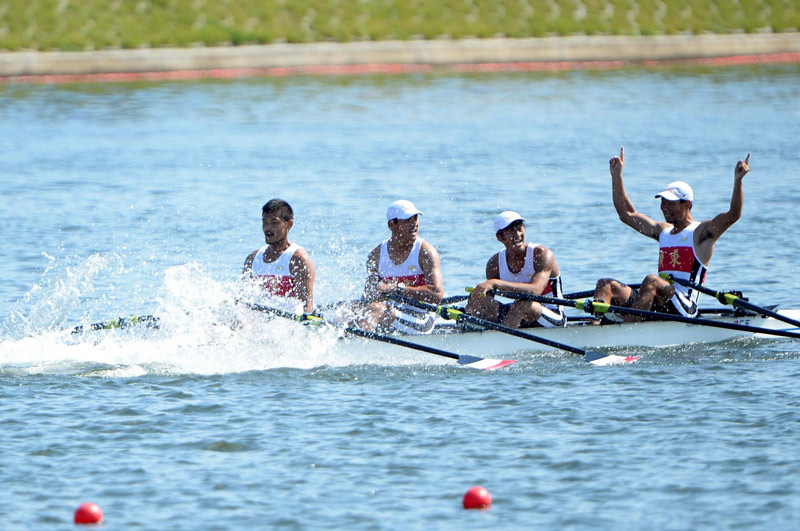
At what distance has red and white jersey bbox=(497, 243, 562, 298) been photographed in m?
11.5

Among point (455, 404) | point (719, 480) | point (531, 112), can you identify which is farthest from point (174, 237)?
point (531, 112)

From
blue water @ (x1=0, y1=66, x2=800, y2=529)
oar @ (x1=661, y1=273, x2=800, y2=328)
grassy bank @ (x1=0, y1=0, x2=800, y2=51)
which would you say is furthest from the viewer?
grassy bank @ (x1=0, y1=0, x2=800, y2=51)

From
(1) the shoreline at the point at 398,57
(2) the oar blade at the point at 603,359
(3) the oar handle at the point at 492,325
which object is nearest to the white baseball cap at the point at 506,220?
(3) the oar handle at the point at 492,325

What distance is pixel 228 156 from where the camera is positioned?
27000 mm

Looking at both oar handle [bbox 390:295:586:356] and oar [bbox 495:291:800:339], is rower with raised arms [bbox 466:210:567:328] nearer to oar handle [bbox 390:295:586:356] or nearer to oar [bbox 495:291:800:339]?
oar [bbox 495:291:800:339]

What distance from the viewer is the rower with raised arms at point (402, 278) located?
11.3 m

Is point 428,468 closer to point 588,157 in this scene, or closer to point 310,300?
point 310,300

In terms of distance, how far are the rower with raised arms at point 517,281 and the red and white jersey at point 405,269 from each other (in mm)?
543

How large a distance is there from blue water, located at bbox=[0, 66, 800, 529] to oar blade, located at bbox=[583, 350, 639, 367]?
12cm

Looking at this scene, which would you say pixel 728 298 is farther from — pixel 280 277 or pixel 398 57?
pixel 398 57

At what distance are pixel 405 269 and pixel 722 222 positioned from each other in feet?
9.71

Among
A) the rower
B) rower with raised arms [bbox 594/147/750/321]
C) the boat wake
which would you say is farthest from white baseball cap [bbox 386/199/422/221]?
rower with raised arms [bbox 594/147/750/321]

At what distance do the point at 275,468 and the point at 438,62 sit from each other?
32838 mm

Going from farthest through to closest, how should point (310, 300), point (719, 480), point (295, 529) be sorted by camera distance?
point (310, 300) < point (719, 480) < point (295, 529)
